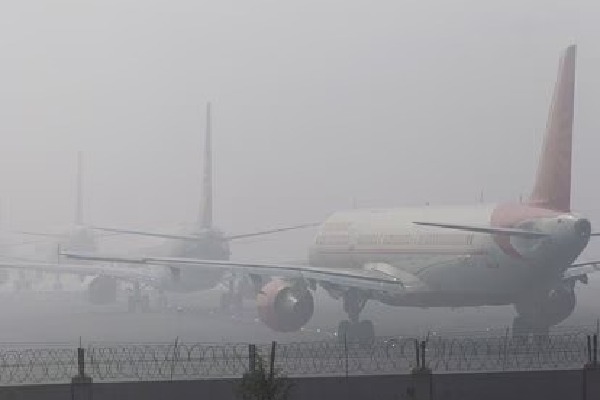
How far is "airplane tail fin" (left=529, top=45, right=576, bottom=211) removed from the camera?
51656 millimetres

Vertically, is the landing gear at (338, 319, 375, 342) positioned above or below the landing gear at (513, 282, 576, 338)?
below

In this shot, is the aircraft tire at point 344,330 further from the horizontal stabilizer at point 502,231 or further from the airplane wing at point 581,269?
the airplane wing at point 581,269

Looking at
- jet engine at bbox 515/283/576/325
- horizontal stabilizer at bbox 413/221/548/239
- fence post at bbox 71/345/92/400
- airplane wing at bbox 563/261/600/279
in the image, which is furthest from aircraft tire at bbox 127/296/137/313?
fence post at bbox 71/345/92/400

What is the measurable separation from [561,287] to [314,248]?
1555 centimetres

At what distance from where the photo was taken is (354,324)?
2165 inches

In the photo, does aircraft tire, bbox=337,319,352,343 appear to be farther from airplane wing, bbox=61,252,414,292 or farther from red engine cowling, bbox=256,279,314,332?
airplane wing, bbox=61,252,414,292

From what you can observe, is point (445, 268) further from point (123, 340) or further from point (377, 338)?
point (123, 340)

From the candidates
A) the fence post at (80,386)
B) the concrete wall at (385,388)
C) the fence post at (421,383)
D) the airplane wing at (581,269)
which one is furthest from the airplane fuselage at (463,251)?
the fence post at (80,386)

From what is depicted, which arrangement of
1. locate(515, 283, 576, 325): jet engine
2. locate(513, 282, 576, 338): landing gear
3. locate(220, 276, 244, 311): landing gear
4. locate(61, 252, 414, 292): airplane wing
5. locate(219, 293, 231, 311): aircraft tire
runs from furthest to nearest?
locate(219, 293, 231, 311): aircraft tire
locate(220, 276, 244, 311): landing gear
locate(515, 283, 576, 325): jet engine
locate(513, 282, 576, 338): landing gear
locate(61, 252, 414, 292): airplane wing

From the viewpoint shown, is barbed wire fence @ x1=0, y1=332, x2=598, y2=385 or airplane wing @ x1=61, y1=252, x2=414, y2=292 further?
airplane wing @ x1=61, y1=252, x2=414, y2=292

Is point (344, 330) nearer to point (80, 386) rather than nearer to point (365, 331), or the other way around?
point (365, 331)

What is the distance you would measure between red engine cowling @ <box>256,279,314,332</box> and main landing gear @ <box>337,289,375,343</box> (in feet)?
6.62

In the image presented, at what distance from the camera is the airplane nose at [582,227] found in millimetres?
49219

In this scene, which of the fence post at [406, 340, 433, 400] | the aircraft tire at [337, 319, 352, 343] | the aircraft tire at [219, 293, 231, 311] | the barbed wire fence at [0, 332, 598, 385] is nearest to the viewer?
the fence post at [406, 340, 433, 400]
